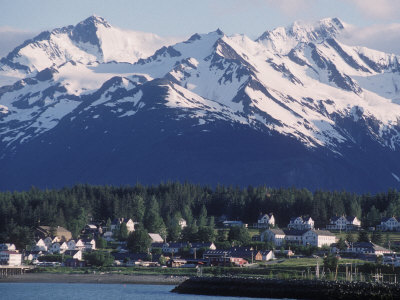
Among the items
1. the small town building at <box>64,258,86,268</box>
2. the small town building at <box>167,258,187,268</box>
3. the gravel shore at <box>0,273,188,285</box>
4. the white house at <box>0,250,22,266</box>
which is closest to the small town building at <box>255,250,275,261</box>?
the small town building at <box>167,258,187,268</box>

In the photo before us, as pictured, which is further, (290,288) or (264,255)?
(264,255)

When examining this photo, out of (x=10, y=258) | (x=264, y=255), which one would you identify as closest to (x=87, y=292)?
(x=264, y=255)

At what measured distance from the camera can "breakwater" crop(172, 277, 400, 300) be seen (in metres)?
118

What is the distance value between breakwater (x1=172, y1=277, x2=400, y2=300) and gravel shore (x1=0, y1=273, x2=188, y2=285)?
18501 millimetres

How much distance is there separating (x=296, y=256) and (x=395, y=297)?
77.2 m

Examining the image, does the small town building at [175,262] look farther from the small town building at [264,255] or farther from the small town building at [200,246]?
the small town building at [264,255]

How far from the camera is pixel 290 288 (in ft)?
417

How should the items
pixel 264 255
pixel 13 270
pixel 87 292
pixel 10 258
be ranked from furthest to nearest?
pixel 10 258, pixel 264 255, pixel 13 270, pixel 87 292

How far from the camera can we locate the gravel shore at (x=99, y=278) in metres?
159

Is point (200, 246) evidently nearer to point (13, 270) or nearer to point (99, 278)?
point (13, 270)

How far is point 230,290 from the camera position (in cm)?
13362

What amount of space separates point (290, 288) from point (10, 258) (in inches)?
3206

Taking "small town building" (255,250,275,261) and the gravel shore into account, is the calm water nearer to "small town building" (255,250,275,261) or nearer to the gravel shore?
the gravel shore

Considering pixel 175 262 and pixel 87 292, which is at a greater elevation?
pixel 175 262
